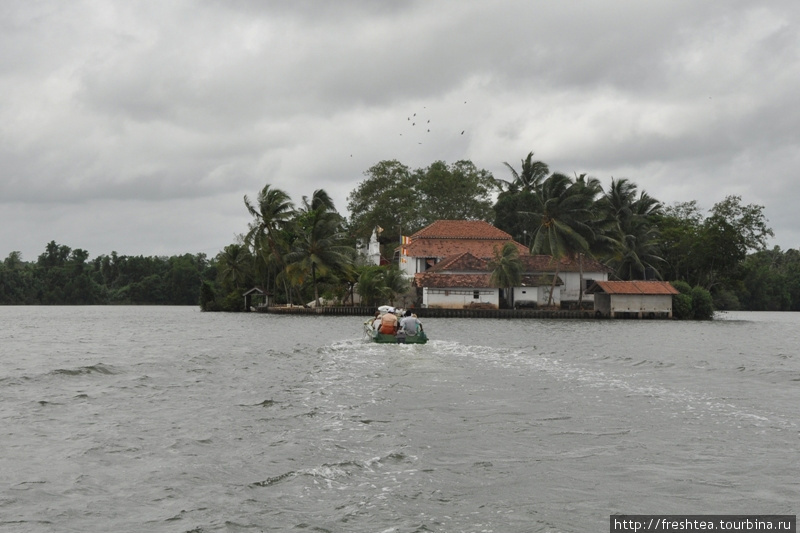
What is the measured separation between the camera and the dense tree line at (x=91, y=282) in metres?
115

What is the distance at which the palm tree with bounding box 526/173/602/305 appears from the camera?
Result: 199 ft

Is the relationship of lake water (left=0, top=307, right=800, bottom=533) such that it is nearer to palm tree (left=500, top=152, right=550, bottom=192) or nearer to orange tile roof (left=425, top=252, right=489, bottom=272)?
orange tile roof (left=425, top=252, right=489, bottom=272)

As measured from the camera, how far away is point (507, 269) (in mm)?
62000

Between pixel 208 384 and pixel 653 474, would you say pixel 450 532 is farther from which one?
pixel 208 384

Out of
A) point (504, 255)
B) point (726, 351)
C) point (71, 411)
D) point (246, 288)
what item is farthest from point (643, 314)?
point (71, 411)

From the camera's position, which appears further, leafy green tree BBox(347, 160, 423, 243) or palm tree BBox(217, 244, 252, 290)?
leafy green tree BBox(347, 160, 423, 243)

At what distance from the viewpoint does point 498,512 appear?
8.07 metres

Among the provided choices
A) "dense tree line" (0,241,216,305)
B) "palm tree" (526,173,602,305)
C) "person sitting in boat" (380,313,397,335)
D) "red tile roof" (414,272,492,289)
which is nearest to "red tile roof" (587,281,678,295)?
"palm tree" (526,173,602,305)

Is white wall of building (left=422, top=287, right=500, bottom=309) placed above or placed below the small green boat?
above

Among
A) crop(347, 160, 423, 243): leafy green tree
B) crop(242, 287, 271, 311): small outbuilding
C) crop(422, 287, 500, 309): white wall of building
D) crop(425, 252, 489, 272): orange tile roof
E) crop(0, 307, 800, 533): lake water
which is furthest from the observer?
A: crop(347, 160, 423, 243): leafy green tree

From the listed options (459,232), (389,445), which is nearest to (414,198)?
(459,232)

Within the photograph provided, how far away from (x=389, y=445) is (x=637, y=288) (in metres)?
53.5

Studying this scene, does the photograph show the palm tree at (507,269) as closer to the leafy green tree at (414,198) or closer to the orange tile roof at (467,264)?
the orange tile roof at (467,264)

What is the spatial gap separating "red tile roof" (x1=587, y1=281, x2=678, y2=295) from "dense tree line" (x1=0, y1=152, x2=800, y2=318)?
98.6 inches
